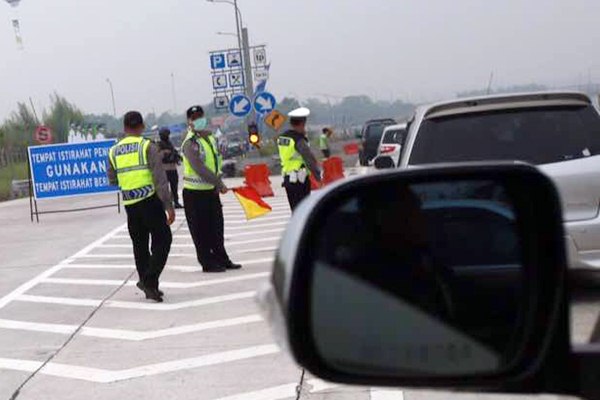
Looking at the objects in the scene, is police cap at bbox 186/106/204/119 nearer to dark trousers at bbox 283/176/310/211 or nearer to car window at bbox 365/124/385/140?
dark trousers at bbox 283/176/310/211

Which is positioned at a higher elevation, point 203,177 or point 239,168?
point 203,177

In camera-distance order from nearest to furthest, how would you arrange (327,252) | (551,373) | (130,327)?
(551,373) → (327,252) → (130,327)

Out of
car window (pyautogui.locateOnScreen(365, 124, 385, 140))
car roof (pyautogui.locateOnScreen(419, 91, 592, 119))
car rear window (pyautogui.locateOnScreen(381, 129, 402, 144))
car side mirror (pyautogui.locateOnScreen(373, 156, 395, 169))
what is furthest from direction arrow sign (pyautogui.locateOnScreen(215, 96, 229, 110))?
→ car roof (pyautogui.locateOnScreen(419, 91, 592, 119))

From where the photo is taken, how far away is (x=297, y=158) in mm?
11016

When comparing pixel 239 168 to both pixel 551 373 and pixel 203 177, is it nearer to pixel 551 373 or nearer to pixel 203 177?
pixel 203 177

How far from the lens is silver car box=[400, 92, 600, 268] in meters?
6.36

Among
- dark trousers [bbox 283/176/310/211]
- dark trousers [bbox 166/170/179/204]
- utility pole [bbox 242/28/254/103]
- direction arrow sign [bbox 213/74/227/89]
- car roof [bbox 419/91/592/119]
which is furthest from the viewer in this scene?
direction arrow sign [bbox 213/74/227/89]

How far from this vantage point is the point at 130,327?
26.3 ft

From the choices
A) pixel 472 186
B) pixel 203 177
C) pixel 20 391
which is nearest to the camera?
pixel 472 186

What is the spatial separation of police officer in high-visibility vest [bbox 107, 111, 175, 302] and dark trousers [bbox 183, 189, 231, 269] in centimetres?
146

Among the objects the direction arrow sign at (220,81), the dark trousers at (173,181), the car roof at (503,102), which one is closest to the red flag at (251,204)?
the dark trousers at (173,181)

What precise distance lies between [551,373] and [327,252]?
0.46m

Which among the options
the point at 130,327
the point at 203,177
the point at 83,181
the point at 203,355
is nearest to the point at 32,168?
the point at 83,181

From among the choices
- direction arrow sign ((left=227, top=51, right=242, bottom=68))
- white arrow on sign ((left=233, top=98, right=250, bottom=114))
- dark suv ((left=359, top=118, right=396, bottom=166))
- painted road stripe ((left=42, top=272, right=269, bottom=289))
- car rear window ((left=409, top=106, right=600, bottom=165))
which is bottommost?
dark suv ((left=359, top=118, right=396, bottom=166))
